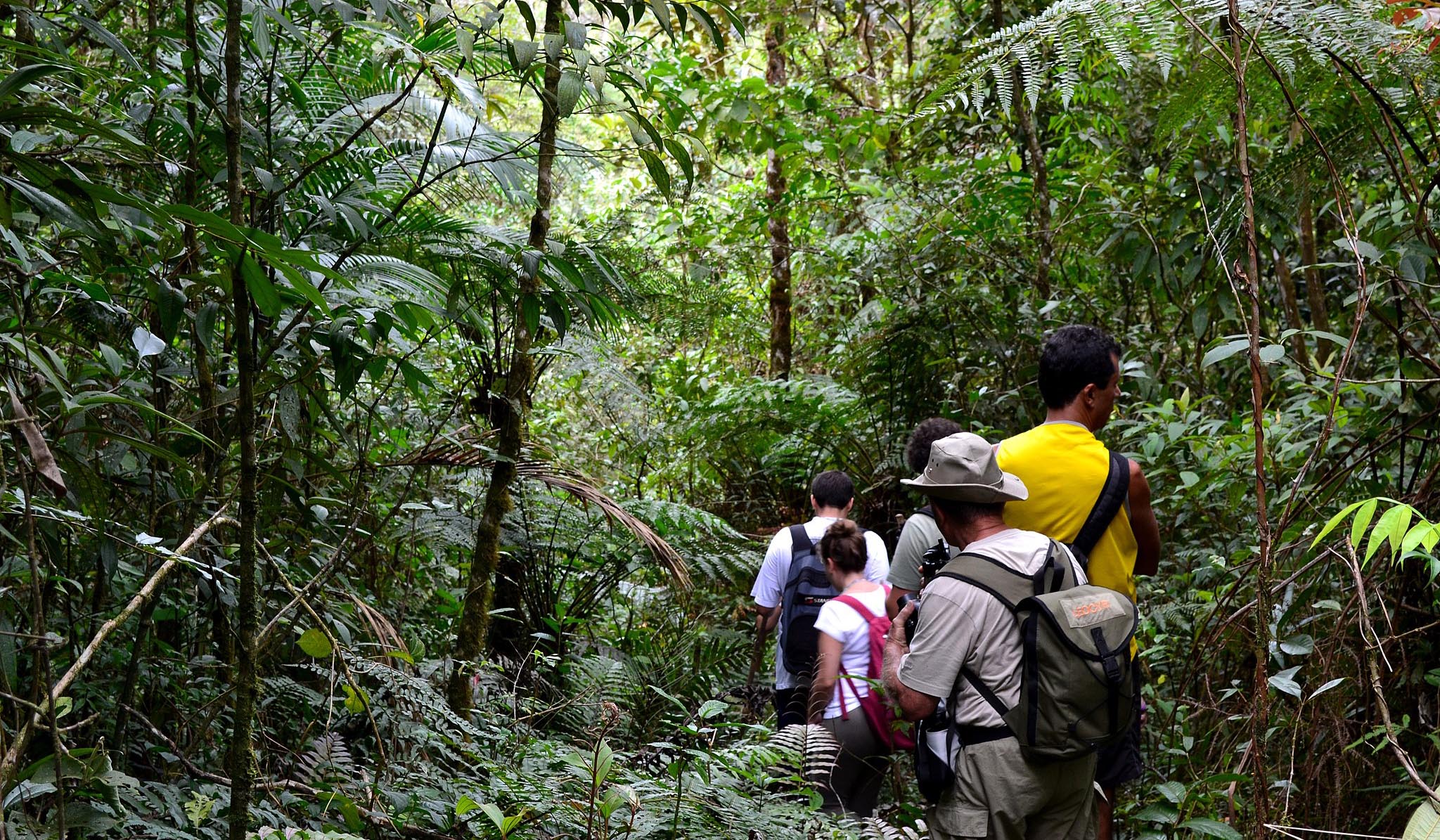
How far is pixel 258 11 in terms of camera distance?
2805mm

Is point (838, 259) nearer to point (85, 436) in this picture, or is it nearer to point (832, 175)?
point (832, 175)

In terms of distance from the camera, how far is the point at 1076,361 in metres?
3.43

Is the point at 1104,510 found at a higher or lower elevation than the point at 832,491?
higher

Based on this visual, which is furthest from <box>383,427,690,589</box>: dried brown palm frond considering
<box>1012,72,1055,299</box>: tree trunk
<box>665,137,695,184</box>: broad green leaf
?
<box>1012,72,1055,299</box>: tree trunk

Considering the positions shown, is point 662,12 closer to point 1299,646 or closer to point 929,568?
point 929,568

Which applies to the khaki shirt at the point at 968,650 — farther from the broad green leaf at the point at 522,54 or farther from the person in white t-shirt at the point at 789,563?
the person in white t-shirt at the point at 789,563

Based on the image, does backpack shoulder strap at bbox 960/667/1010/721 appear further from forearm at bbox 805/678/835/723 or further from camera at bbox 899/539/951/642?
forearm at bbox 805/678/835/723

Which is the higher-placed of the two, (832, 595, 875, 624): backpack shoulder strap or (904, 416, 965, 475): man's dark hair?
(904, 416, 965, 475): man's dark hair

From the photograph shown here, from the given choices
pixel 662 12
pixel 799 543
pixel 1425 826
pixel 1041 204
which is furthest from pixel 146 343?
pixel 1041 204

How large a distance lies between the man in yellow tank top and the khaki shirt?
0.50 meters

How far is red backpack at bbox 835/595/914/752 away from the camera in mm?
4059

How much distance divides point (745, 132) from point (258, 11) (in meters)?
4.66

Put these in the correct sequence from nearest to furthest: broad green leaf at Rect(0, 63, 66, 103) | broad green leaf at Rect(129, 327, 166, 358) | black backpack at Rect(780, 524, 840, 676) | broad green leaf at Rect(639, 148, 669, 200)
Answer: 1. broad green leaf at Rect(0, 63, 66, 103)
2. broad green leaf at Rect(129, 327, 166, 358)
3. broad green leaf at Rect(639, 148, 669, 200)
4. black backpack at Rect(780, 524, 840, 676)

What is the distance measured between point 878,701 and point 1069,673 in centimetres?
160
